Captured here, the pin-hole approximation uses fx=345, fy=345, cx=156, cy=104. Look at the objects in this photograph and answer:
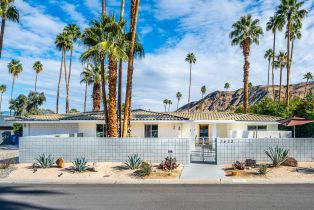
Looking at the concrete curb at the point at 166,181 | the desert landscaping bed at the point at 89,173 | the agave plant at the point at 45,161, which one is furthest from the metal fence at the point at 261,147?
the agave plant at the point at 45,161

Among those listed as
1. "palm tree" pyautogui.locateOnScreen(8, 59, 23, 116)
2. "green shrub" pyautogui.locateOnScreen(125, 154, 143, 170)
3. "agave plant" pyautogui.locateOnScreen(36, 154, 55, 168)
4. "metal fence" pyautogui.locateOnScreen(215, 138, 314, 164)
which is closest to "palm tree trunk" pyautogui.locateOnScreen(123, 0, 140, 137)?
"green shrub" pyautogui.locateOnScreen(125, 154, 143, 170)

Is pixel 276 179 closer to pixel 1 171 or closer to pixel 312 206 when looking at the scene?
pixel 312 206

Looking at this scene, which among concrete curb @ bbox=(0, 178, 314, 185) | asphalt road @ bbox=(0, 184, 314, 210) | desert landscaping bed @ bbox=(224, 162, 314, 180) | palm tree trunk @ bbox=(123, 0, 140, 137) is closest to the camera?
asphalt road @ bbox=(0, 184, 314, 210)

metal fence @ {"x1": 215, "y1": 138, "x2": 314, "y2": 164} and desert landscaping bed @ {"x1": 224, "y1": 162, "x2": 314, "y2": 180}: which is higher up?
metal fence @ {"x1": 215, "y1": 138, "x2": 314, "y2": 164}

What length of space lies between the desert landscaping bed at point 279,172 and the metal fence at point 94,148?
4530 millimetres

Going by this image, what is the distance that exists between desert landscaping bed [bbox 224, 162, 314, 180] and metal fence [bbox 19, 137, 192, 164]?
4.53m

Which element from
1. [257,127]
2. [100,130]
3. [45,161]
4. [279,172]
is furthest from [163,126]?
[279,172]

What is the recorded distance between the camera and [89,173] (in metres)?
19.0

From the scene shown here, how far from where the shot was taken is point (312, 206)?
1146 centimetres

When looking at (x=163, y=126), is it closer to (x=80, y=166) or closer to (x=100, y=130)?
(x=100, y=130)

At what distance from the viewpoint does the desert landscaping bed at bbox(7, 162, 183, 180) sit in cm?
1820

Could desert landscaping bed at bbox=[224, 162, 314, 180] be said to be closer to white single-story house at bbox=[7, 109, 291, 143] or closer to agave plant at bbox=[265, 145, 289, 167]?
agave plant at bbox=[265, 145, 289, 167]

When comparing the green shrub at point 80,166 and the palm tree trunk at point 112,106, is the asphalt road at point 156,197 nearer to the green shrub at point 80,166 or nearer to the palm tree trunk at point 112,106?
the green shrub at point 80,166

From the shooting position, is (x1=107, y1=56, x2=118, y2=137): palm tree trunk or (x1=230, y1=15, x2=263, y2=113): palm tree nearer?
(x1=107, y1=56, x2=118, y2=137): palm tree trunk
